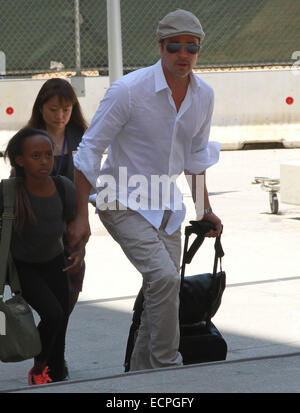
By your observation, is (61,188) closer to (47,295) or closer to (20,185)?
(20,185)

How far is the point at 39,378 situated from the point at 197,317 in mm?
805

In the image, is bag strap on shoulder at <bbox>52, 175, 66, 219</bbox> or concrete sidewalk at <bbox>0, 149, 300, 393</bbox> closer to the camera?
concrete sidewalk at <bbox>0, 149, 300, 393</bbox>

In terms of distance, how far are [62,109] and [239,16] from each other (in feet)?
43.2

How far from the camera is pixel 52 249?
14.6ft

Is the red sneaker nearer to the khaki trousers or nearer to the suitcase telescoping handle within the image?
the khaki trousers

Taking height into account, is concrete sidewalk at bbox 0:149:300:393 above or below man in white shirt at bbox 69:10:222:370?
below

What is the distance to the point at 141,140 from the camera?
434 centimetres

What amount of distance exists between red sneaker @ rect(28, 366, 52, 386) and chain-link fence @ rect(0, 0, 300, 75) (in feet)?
43.0

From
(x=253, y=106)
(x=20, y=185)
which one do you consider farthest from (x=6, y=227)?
(x=253, y=106)

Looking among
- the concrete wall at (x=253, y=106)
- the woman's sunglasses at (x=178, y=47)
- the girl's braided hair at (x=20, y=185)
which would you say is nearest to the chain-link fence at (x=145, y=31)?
the concrete wall at (x=253, y=106)

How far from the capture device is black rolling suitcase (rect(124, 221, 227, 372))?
4609 mm

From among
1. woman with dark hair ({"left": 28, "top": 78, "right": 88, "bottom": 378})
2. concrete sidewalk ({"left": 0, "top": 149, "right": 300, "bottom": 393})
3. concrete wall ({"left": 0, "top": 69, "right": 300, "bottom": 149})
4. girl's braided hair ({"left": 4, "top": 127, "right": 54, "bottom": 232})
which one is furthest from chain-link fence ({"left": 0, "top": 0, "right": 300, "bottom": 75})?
girl's braided hair ({"left": 4, "top": 127, "right": 54, "bottom": 232})
